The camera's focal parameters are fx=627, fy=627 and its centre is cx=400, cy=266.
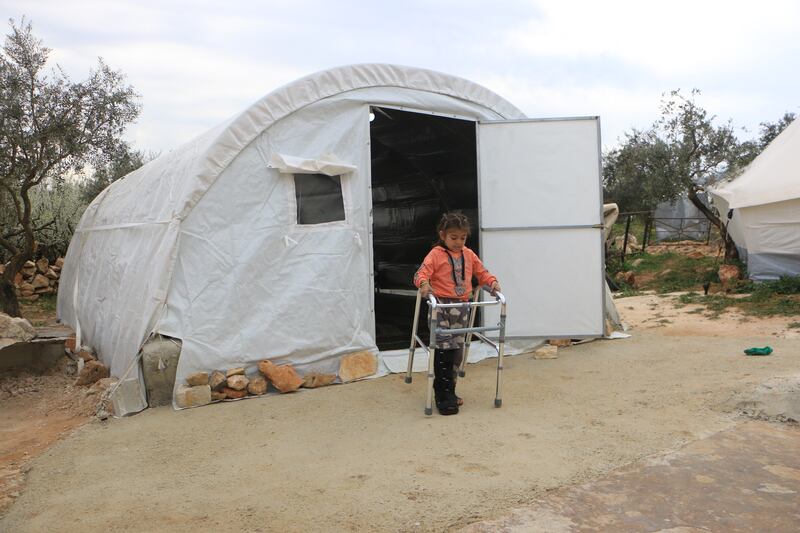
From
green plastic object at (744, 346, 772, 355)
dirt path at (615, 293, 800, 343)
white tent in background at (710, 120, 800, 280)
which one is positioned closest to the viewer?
green plastic object at (744, 346, 772, 355)

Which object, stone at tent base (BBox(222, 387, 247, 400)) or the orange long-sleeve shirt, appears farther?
stone at tent base (BBox(222, 387, 247, 400))

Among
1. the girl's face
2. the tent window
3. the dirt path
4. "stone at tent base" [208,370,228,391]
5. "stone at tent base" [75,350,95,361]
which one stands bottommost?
the dirt path

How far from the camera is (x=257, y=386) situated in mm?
5297

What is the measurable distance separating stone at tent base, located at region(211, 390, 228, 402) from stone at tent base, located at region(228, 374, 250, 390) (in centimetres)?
8

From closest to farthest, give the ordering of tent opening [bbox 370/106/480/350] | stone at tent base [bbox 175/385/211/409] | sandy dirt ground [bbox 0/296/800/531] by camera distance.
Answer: sandy dirt ground [bbox 0/296/800/531] < stone at tent base [bbox 175/385/211/409] < tent opening [bbox 370/106/480/350]

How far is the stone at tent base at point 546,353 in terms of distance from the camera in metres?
6.45

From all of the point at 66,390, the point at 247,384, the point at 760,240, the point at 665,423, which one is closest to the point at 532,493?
the point at 665,423

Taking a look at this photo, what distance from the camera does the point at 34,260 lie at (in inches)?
536

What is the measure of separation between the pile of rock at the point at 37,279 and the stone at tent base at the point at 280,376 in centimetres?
972

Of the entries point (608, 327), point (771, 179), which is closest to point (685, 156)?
point (771, 179)

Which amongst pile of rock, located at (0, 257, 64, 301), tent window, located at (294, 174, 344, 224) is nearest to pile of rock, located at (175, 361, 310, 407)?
tent window, located at (294, 174, 344, 224)

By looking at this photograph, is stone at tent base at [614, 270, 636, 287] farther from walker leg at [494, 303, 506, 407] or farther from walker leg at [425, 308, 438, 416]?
walker leg at [425, 308, 438, 416]

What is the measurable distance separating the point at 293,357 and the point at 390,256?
213 inches

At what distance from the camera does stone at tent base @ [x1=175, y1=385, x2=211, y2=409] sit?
4.99m
